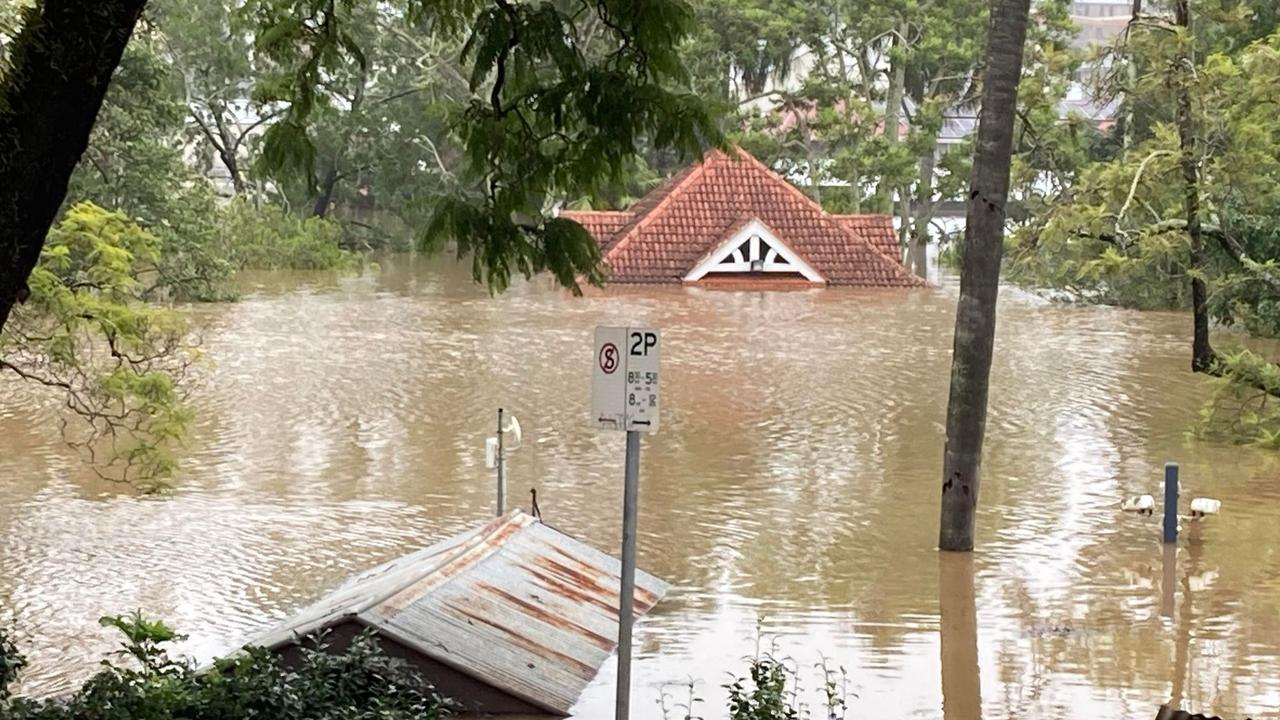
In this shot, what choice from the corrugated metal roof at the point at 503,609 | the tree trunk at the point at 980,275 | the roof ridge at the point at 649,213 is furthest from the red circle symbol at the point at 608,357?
the roof ridge at the point at 649,213

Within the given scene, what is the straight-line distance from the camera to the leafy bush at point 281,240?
47219mm

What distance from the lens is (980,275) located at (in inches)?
611

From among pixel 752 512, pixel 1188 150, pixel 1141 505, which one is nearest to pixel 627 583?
pixel 752 512

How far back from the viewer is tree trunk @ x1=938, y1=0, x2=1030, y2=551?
15.2 m

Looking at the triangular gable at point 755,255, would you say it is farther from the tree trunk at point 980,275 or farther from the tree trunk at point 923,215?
the tree trunk at point 980,275

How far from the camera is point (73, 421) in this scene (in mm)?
21844

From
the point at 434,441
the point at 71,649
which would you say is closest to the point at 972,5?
the point at 434,441

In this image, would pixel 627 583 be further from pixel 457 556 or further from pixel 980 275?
pixel 980 275

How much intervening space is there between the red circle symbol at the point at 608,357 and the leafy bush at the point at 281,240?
38.6 meters

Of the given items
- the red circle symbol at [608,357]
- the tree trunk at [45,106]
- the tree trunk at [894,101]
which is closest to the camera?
the tree trunk at [45,106]

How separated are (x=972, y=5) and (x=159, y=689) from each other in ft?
136

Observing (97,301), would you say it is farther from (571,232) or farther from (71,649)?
(571,232)

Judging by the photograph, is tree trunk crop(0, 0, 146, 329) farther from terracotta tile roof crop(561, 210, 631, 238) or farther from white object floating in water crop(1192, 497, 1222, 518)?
terracotta tile roof crop(561, 210, 631, 238)

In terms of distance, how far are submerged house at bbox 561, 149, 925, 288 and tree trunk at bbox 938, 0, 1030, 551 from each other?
26.2 m
